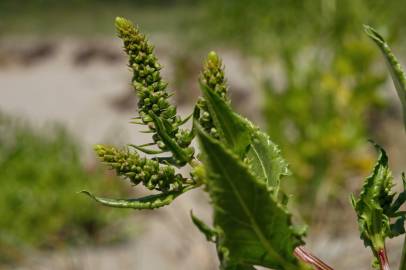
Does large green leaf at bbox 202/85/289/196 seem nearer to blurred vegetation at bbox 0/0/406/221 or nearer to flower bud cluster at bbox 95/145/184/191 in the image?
flower bud cluster at bbox 95/145/184/191

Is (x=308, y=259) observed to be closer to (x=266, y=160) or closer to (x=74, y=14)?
(x=266, y=160)

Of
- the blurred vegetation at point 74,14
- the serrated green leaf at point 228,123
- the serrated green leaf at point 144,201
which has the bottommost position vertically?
the serrated green leaf at point 144,201

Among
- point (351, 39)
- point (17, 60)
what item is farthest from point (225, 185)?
point (17, 60)

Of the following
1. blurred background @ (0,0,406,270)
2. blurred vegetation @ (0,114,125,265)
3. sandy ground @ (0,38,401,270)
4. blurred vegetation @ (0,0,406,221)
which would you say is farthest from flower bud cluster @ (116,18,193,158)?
blurred vegetation @ (0,114,125,265)

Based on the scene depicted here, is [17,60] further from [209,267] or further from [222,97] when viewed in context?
[222,97]

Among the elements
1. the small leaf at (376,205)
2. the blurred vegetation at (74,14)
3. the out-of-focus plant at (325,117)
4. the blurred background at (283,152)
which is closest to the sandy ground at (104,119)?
the blurred background at (283,152)

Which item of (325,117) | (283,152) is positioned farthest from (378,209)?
(325,117)

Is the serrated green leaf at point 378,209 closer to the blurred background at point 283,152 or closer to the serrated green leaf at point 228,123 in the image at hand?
the serrated green leaf at point 228,123
